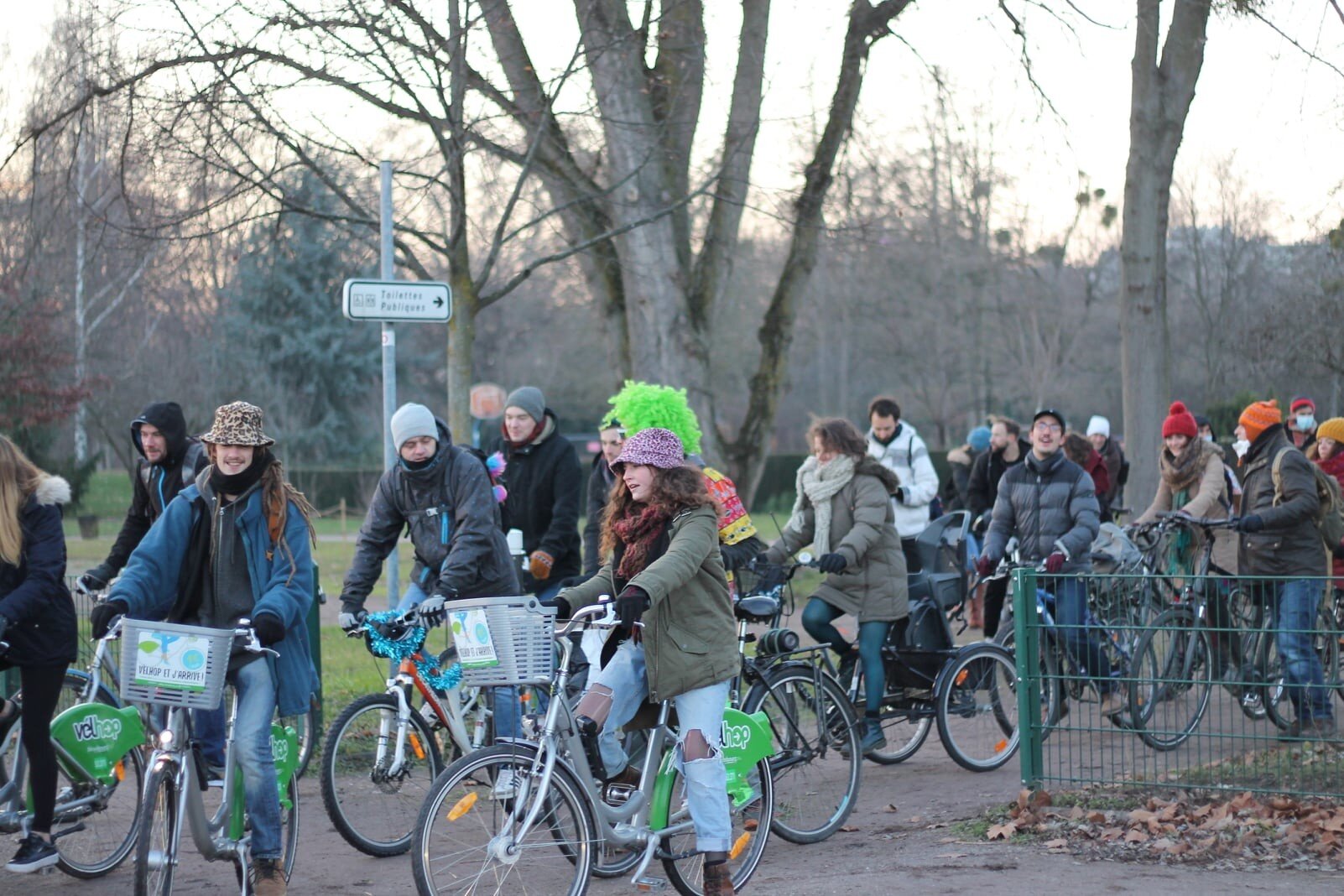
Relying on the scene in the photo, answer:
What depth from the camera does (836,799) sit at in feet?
22.7

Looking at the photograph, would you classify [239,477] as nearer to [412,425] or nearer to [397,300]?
[412,425]

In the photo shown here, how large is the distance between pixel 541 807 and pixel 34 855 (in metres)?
2.26

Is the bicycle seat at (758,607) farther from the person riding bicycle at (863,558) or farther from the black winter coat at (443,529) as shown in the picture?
the person riding bicycle at (863,558)

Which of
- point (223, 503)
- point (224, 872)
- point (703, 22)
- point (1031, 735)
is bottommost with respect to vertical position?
point (224, 872)

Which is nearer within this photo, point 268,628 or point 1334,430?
point 268,628

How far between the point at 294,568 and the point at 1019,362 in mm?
46236

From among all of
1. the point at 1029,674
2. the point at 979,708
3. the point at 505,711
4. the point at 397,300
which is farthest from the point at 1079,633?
the point at 397,300

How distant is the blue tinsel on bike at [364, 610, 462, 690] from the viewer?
22.0ft

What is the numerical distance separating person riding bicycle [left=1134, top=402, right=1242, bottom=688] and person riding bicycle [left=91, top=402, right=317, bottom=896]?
20.5 feet

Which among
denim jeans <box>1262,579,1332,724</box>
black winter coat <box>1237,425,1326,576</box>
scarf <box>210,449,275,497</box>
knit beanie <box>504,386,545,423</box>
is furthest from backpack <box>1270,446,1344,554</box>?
scarf <box>210,449,275,497</box>

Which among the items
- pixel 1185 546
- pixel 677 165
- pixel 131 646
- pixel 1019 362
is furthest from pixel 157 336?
pixel 131 646

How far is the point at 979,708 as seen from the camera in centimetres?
827

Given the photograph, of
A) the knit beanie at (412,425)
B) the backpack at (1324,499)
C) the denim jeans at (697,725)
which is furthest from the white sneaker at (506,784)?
the backpack at (1324,499)

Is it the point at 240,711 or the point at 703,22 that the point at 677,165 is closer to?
the point at 703,22
